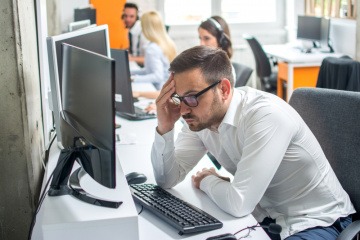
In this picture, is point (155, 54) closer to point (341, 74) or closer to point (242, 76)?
point (242, 76)

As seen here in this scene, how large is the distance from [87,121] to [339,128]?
98cm

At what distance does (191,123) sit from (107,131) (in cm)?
53

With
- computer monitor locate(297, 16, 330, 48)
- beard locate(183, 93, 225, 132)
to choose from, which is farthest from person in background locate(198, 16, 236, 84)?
computer monitor locate(297, 16, 330, 48)

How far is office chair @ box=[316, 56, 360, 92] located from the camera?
467 cm

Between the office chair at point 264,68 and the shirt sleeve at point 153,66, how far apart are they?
6.36 ft

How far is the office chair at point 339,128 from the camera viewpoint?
215 centimetres

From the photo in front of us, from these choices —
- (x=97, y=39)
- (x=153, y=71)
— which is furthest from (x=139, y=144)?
(x=153, y=71)

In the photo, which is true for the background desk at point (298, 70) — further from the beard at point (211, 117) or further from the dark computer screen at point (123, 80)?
the beard at point (211, 117)

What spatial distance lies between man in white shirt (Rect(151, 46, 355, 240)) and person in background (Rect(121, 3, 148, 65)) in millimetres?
3978

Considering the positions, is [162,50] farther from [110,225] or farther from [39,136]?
[110,225]

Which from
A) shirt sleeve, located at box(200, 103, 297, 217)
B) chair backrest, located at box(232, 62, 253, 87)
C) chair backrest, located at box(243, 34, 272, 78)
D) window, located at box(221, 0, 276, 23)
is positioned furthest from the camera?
window, located at box(221, 0, 276, 23)

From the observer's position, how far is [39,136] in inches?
96.3

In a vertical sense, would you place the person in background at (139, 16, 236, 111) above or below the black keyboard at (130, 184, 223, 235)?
above

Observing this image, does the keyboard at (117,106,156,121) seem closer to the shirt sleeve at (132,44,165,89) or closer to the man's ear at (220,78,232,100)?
the shirt sleeve at (132,44,165,89)
